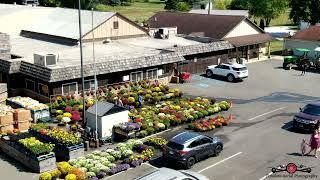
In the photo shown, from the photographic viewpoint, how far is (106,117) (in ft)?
93.0

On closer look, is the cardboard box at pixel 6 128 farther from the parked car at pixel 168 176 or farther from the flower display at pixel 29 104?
the parked car at pixel 168 176

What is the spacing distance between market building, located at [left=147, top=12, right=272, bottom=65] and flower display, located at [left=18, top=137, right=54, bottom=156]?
3315cm

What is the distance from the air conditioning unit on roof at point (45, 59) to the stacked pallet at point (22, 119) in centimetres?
754

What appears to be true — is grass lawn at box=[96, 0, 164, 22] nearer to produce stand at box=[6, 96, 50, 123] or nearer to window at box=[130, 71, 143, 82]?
window at box=[130, 71, 143, 82]

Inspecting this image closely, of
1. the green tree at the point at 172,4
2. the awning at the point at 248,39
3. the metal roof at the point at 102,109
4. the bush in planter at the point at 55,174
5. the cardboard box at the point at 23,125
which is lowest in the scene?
the bush in planter at the point at 55,174

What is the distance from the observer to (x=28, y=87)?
125ft

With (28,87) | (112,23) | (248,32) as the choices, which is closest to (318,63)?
(248,32)

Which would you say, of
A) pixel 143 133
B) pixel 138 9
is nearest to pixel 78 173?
pixel 143 133

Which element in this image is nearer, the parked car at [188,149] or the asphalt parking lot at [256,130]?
the parked car at [188,149]

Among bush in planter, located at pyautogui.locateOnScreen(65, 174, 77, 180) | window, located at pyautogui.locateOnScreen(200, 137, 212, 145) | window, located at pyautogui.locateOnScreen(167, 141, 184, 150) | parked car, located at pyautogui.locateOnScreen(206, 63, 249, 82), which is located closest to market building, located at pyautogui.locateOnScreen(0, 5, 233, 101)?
parked car, located at pyautogui.locateOnScreen(206, 63, 249, 82)

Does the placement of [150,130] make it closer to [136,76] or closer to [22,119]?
[22,119]

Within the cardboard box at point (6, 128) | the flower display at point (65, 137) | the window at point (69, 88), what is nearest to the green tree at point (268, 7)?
the window at point (69, 88)

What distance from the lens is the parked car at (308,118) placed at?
97.8 feet

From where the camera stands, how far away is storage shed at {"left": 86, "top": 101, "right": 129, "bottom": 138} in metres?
28.3
